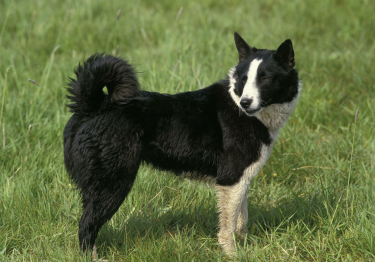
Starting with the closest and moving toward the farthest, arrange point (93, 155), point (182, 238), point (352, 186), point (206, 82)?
point (93, 155) → point (182, 238) → point (352, 186) → point (206, 82)

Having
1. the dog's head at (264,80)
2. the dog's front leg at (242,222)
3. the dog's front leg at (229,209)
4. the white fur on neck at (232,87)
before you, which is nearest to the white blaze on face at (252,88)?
the dog's head at (264,80)

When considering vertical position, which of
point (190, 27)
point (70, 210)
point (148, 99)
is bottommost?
point (70, 210)

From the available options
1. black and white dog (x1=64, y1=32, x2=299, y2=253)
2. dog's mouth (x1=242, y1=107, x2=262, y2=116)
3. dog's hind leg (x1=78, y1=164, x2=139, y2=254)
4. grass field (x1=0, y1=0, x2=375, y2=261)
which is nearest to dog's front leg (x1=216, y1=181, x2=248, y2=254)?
black and white dog (x1=64, y1=32, x2=299, y2=253)

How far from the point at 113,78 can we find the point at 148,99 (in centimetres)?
31

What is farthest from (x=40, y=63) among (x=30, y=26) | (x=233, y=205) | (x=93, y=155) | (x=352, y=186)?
(x=352, y=186)

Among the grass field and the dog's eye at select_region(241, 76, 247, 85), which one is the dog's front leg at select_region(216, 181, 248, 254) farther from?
the dog's eye at select_region(241, 76, 247, 85)

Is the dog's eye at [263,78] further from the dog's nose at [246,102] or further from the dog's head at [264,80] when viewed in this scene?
the dog's nose at [246,102]

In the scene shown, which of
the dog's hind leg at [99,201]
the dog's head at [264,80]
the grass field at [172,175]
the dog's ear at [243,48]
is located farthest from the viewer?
the dog's ear at [243,48]

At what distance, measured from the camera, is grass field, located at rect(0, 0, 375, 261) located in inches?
122

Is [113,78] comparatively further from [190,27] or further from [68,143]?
[190,27]

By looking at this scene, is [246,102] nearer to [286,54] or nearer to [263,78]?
[263,78]

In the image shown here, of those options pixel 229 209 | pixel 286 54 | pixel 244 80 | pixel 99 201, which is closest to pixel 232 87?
pixel 244 80

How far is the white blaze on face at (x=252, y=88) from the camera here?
9.62ft

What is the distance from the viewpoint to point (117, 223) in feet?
11.0
